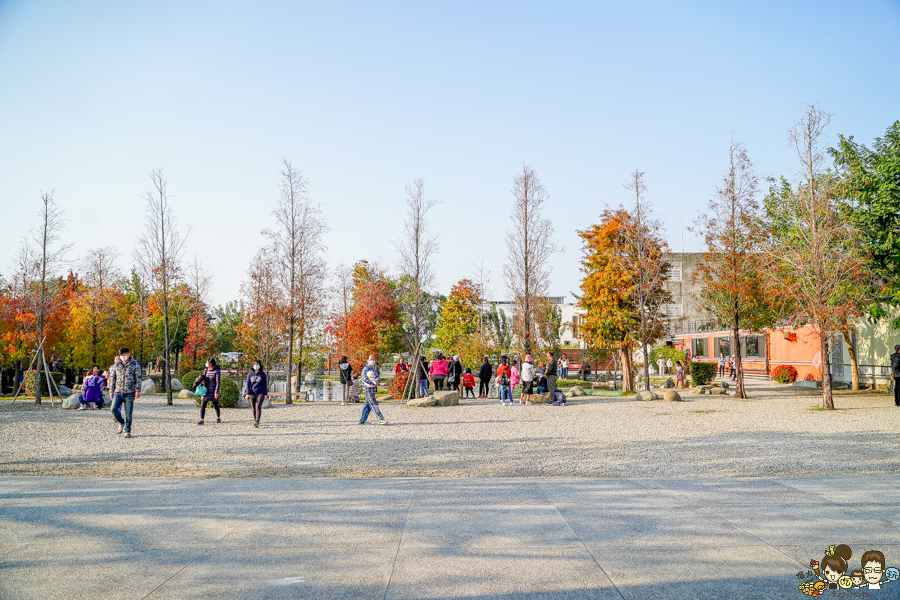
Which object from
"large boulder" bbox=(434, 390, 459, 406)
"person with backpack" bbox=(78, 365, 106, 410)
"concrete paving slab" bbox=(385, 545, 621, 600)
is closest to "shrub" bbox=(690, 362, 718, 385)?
"large boulder" bbox=(434, 390, 459, 406)

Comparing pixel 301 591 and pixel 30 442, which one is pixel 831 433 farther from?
pixel 30 442

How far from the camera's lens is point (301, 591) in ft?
14.4

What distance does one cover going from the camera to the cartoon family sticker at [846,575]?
14.8 ft

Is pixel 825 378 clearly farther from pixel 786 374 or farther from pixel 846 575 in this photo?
pixel 846 575

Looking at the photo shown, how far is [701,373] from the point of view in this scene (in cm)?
2766

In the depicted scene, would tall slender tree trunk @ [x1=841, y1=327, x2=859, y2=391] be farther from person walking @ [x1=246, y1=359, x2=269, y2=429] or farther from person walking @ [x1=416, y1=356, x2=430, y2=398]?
person walking @ [x1=246, y1=359, x2=269, y2=429]

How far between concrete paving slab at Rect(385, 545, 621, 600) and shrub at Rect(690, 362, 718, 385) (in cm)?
2444

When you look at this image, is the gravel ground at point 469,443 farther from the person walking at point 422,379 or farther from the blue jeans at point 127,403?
the person walking at point 422,379

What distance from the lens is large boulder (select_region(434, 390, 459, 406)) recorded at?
19.8 meters

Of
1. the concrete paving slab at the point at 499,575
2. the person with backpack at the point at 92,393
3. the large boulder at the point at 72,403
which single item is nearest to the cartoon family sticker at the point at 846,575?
the concrete paving slab at the point at 499,575

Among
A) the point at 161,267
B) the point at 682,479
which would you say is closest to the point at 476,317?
the point at 161,267

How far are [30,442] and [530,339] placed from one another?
19.3 m

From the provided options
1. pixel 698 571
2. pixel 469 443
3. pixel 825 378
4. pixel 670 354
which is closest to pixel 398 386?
pixel 469 443

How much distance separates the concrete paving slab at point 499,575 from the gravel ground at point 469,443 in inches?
149
